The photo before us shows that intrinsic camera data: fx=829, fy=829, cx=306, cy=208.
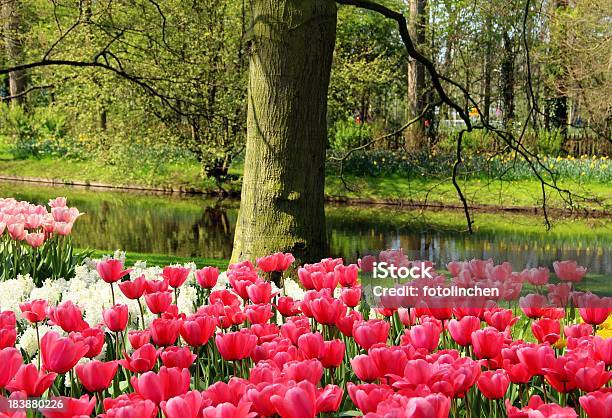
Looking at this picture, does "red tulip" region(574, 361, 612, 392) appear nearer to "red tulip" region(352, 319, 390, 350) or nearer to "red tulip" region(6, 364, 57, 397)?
"red tulip" region(352, 319, 390, 350)

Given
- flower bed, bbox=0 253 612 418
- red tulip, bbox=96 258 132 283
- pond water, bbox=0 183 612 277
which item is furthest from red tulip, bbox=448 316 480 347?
pond water, bbox=0 183 612 277

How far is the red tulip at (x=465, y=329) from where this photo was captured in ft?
7.47

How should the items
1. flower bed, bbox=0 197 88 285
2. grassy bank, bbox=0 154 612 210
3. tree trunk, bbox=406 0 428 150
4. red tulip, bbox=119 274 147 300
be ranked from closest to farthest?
red tulip, bbox=119 274 147 300 → flower bed, bbox=0 197 88 285 → grassy bank, bbox=0 154 612 210 → tree trunk, bbox=406 0 428 150

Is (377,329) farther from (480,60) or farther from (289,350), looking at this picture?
(480,60)

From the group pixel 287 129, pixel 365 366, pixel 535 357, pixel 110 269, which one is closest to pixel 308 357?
pixel 365 366

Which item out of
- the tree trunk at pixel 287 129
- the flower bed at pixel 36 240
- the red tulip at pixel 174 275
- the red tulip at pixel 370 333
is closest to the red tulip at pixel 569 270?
the red tulip at pixel 370 333

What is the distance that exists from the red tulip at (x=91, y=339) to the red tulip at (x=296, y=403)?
2.52ft

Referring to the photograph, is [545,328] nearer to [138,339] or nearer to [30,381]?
[138,339]

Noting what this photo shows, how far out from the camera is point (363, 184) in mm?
21656

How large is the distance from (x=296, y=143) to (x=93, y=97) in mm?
15897

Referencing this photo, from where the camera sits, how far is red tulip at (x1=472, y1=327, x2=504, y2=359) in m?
2.11

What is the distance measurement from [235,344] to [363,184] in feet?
64.6

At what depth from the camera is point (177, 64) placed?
19.6m

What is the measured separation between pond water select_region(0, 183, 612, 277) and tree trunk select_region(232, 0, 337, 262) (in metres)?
6.18
